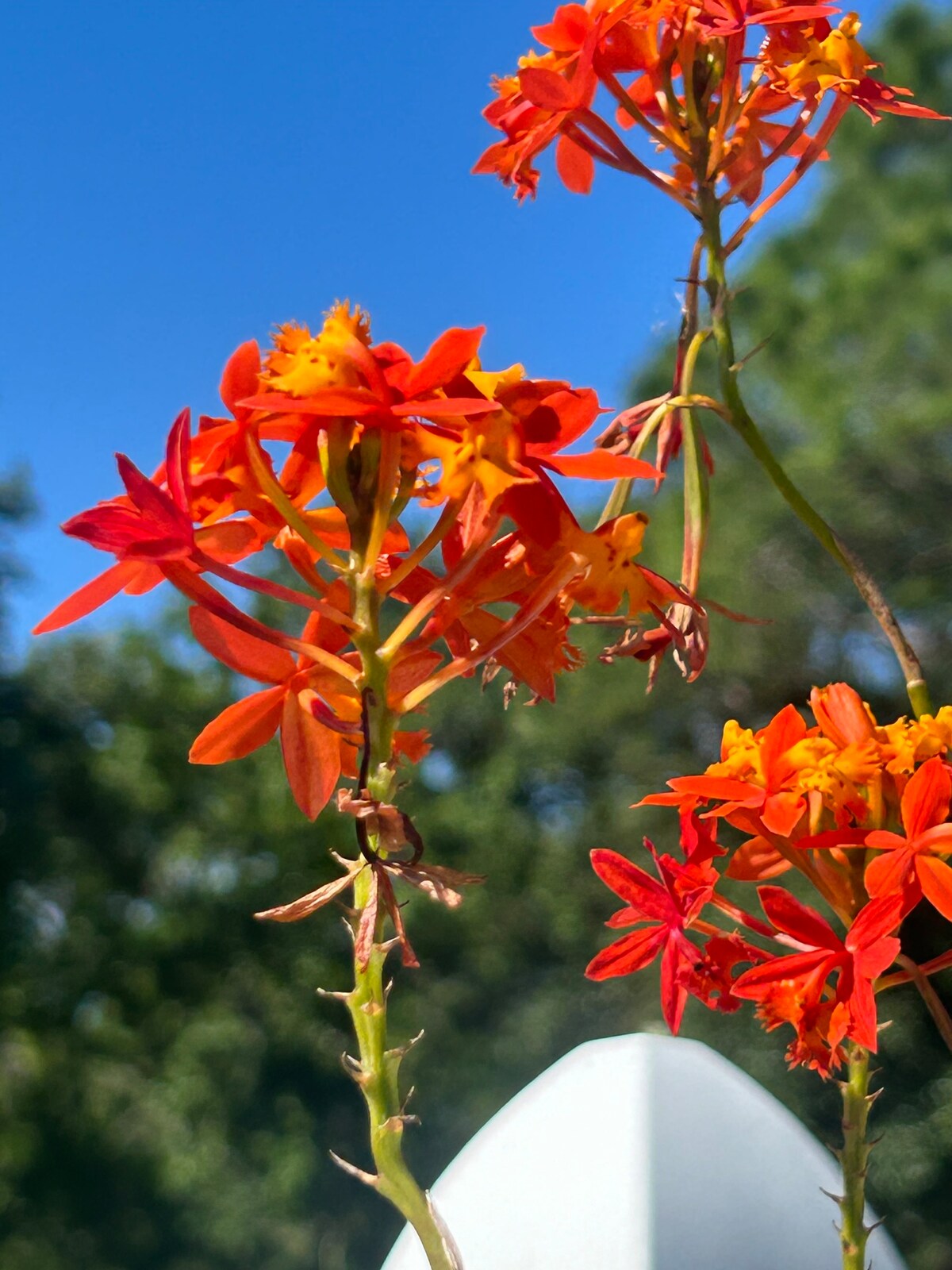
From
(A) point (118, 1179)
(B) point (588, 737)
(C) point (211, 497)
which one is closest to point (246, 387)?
(C) point (211, 497)

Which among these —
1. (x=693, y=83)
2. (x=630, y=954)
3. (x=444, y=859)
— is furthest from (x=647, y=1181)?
(x=444, y=859)

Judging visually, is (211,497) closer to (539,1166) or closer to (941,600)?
(539,1166)

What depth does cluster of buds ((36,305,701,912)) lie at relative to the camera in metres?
0.23

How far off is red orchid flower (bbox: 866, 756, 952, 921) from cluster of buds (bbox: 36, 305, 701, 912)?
75mm

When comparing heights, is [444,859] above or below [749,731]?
above

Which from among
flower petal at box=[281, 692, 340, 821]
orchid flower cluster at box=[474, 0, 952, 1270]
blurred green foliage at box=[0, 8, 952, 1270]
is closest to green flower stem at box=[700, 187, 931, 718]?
orchid flower cluster at box=[474, 0, 952, 1270]

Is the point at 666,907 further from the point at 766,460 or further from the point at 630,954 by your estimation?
the point at 766,460

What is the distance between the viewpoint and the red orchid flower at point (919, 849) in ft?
0.89

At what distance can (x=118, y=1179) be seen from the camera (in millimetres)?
5711

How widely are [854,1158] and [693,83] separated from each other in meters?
0.30

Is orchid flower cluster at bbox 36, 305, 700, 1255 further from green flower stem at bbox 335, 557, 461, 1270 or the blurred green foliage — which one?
the blurred green foliage

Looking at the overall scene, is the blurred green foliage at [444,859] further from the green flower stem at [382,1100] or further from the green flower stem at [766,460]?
the green flower stem at [382,1100]

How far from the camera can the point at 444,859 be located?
612cm

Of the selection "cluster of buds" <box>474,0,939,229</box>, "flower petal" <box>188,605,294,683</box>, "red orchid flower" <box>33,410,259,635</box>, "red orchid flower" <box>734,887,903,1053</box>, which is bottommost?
"red orchid flower" <box>734,887,903,1053</box>
